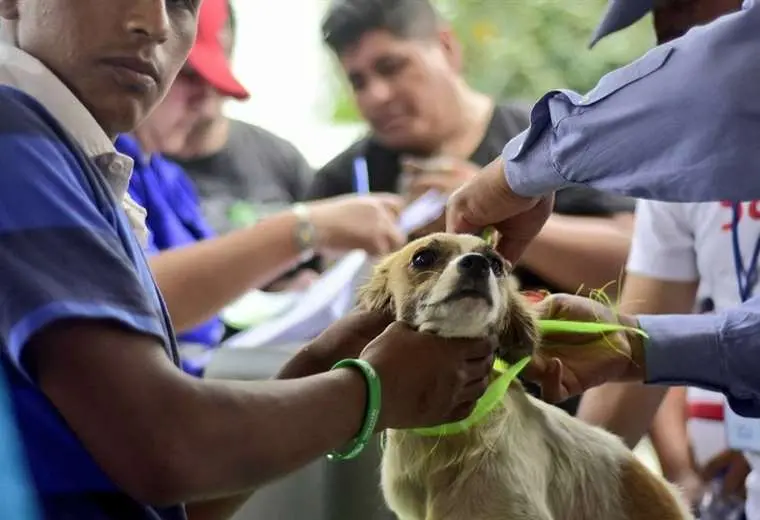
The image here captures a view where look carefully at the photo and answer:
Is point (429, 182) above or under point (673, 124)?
under

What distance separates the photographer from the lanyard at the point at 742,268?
1206 mm

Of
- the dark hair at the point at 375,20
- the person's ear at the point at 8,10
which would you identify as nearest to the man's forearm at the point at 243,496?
the person's ear at the point at 8,10

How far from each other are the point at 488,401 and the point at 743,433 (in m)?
0.53

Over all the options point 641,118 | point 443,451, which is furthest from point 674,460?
point 641,118

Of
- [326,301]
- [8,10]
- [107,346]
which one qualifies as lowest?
[326,301]

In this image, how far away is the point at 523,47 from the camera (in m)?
1.78

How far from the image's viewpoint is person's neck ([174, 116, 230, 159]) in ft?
5.61

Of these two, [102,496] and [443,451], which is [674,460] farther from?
[102,496]

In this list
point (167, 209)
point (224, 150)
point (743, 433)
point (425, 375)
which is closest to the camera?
point (425, 375)

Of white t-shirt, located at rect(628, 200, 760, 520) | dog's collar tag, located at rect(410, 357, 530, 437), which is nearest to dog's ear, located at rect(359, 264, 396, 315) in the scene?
dog's collar tag, located at rect(410, 357, 530, 437)

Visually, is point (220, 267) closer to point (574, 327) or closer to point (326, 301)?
point (326, 301)

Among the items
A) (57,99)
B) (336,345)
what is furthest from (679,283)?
(57,99)

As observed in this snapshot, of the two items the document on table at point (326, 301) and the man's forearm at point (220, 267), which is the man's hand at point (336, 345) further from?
the man's forearm at point (220, 267)

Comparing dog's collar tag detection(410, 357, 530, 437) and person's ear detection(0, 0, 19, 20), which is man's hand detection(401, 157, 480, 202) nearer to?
dog's collar tag detection(410, 357, 530, 437)
